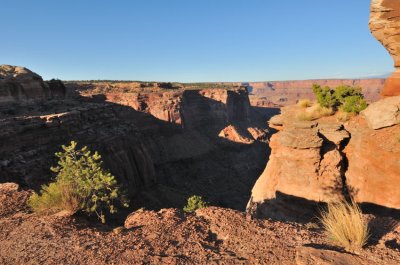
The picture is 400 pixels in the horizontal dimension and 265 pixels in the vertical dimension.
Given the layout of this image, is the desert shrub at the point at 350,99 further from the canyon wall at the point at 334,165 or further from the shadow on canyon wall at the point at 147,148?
the shadow on canyon wall at the point at 147,148

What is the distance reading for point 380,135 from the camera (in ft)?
44.2

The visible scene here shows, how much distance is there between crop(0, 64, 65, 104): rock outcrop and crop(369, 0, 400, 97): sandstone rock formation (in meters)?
33.8

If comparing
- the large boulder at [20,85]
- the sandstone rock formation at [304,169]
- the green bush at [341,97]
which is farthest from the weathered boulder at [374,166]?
the large boulder at [20,85]

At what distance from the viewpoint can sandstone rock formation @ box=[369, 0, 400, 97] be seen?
13.2 m

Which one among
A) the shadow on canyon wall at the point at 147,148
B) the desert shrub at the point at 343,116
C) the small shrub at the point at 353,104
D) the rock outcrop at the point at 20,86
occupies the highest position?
the rock outcrop at the point at 20,86

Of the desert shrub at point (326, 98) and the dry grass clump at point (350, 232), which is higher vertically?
the desert shrub at point (326, 98)

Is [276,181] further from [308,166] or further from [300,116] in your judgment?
[300,116]

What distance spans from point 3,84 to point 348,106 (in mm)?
33185

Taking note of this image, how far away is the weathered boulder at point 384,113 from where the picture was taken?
13.0 meters

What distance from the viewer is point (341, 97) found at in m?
17.4

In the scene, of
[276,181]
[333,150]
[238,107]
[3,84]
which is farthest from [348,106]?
[238,107]

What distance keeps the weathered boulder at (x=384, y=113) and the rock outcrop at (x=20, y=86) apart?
33595 mm

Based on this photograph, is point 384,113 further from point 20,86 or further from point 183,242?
point 20,86

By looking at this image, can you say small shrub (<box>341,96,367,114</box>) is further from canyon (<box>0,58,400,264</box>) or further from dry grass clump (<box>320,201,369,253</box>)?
dry grass clump (<box>320,201,369,253</box>)
